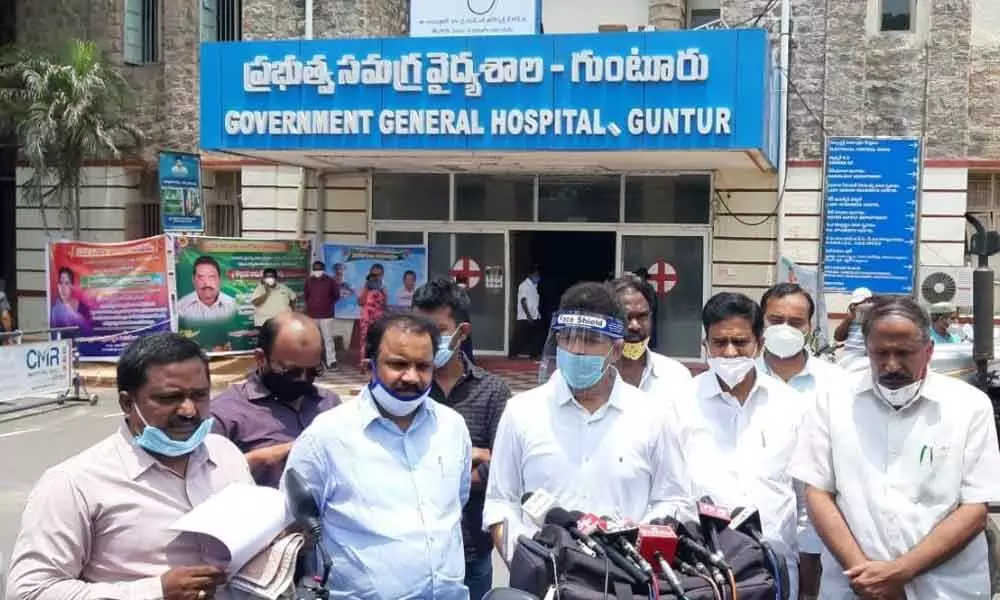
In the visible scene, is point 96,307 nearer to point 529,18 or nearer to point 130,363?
point 529,18

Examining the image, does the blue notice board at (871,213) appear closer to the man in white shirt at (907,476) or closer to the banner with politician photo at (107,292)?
the banner with politician photo at (107,292)

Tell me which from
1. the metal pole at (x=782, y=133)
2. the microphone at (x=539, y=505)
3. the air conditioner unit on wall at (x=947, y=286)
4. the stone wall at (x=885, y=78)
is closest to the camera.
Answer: the microphone at (x=539, y=505)

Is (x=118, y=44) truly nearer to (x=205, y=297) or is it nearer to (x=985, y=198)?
(x=205, y=297)

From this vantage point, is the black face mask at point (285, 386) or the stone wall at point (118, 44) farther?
the stone wall at point (118, 44)

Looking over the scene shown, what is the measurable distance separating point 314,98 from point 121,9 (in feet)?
21.5

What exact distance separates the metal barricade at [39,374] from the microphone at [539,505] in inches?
399

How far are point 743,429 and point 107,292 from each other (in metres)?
12.1

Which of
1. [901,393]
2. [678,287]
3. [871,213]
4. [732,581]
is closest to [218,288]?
[678,287]

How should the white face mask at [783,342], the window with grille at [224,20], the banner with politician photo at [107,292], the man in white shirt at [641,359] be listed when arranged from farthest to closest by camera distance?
the window with grille at [224,20], the banner with politician photo at [107,292], the white face mask at [783,342], the man in white shirt at [641,359]

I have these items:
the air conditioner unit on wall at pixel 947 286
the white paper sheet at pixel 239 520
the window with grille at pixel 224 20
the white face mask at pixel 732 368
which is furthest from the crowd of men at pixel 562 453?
the window with grille at pixel 224 20

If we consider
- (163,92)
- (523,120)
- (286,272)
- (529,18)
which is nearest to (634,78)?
(523,120)

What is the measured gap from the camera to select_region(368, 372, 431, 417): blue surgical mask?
3.31 m

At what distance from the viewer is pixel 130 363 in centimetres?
283

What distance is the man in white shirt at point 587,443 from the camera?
333cm
